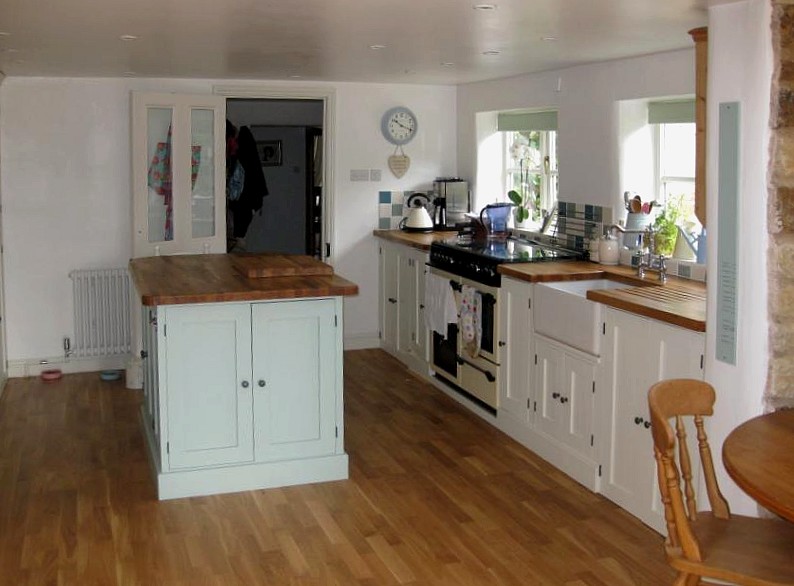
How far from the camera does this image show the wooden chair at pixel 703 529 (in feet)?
8.48

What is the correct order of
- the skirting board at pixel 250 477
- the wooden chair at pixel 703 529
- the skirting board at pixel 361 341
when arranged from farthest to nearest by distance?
the skirting board at pixel 361 341 < the skirting board at pixel 250 477 < the wooden chair at pixel 703 529

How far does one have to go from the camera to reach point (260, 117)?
988 centimetres

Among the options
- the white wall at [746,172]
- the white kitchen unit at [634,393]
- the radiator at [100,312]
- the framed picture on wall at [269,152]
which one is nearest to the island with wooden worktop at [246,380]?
the white kitchen unit at [634,393]

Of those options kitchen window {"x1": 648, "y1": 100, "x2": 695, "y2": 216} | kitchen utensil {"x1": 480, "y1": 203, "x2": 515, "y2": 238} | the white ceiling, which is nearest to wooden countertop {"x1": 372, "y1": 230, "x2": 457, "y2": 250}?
kitchen utensil {"x1": 480, "y1": 203, "x2": 515, "y2": 238}

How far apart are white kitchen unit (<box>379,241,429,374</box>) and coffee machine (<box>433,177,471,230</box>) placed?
55 cm

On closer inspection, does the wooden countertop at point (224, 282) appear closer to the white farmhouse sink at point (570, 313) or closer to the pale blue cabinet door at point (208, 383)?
the pale blue cabinet door at point (208, 383)

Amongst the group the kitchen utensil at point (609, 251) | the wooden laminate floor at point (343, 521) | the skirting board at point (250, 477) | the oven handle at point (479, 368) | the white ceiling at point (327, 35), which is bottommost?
the wooden laminate floor at point (343, 521)

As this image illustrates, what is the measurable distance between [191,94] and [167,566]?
3949 mm

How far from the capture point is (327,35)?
15.2 ft

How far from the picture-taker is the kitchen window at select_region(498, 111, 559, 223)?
22.5ft

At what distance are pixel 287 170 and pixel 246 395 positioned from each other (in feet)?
18.9

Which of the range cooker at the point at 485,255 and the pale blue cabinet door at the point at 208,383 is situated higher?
the range cooker at the point at 485,255

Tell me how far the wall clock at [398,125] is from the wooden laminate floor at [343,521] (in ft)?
9.19

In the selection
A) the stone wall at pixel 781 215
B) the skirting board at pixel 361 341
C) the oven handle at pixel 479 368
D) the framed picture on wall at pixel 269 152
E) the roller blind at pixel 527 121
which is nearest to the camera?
the stone wall at pixel 781 215
